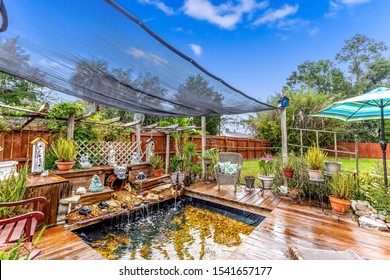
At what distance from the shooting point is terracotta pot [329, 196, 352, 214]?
10.3ft

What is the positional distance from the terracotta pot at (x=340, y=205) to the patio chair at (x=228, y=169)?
196cm

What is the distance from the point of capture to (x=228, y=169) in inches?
192

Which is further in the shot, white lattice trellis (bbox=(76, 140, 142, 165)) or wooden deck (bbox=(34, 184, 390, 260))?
white lattice trellis (bbox=(76, 140, 142, 165))

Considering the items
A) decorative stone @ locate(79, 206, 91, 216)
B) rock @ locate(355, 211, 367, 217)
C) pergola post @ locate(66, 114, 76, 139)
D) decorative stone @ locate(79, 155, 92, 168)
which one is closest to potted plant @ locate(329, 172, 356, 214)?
rock @ locate(355, 211, 367, 217)

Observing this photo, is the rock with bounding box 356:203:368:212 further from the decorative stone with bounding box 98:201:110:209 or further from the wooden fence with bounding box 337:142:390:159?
the wooden fence with bounding box 337:142:390:159

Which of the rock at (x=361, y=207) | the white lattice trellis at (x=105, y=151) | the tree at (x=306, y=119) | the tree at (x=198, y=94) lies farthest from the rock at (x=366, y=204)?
the tree at (x=306, y=119)

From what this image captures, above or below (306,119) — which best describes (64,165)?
below

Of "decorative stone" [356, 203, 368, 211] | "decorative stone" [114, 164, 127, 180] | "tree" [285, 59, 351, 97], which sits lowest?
"decorative stone" [356, 203, 368, 211]

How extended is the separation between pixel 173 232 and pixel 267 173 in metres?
2.77

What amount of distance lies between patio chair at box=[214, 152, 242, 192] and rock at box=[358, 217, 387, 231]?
2365mm

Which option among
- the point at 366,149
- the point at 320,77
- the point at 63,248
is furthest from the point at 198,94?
the point at 320,77

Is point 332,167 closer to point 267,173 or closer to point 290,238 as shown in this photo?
point 267,173

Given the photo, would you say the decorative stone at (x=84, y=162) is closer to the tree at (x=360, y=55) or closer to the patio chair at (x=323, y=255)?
the patio chair at (x=323, y=255)

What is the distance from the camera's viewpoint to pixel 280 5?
2.33 metres
